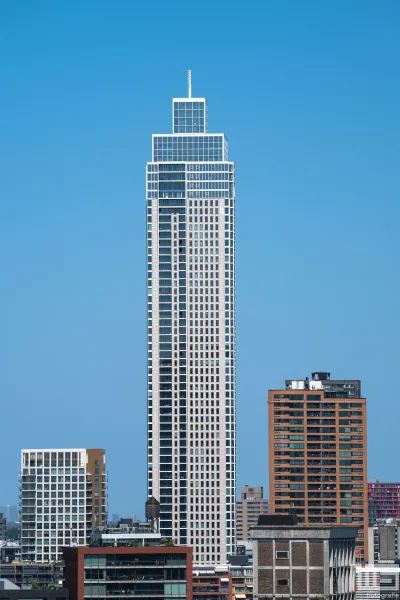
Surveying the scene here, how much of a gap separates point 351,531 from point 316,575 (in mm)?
12590

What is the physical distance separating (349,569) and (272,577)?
10.2 m

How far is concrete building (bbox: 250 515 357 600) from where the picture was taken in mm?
182375

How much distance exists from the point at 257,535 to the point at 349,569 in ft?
37.9

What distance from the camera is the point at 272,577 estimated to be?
605ft

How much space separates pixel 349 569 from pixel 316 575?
8963 millimetres

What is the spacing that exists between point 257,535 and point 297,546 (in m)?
4.61

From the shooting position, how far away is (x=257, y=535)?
610 feet

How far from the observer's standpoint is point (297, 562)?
183750mm

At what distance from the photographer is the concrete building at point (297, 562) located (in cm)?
18238

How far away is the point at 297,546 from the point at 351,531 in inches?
462

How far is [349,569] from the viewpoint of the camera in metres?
190

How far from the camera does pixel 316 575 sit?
18238 cm

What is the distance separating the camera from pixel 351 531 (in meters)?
194
